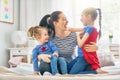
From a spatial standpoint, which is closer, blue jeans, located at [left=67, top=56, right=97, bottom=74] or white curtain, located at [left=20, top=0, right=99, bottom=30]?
blue jeans, located at [left=67, top=56, right=97, bottom=74]

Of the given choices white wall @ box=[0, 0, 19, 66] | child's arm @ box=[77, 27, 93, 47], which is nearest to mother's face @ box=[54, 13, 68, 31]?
child's arm @ box=[77, 27, 93, 47]

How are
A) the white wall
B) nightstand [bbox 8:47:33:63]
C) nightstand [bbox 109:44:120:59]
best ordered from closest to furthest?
1. nightstand [bbox 109:44:120:59]
2. nightstand [bbox 8:47:33:63]
3. the white wall

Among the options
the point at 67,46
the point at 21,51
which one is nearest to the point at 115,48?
the point at 21,51

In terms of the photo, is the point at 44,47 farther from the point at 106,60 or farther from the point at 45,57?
the point at 106,60

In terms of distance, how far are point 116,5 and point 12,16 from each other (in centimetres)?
167

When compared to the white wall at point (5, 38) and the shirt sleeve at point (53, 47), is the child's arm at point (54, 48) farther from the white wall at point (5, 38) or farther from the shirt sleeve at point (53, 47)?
the white wall at point (5, 38)

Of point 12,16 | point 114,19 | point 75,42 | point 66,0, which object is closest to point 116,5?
point 114,19

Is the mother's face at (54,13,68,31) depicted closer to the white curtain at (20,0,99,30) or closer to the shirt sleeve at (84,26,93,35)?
the shirt sleeve at (84,26,93,35)

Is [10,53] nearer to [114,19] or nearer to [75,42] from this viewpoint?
[114,19]

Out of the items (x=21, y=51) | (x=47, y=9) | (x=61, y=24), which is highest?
(x=47, y=9)

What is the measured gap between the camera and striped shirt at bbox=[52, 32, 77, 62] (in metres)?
1.24

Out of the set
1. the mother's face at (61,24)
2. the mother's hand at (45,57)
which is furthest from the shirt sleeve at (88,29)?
the mother's hand at (45,57)

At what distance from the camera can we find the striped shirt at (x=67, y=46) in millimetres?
1243

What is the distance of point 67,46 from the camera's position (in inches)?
49.1
